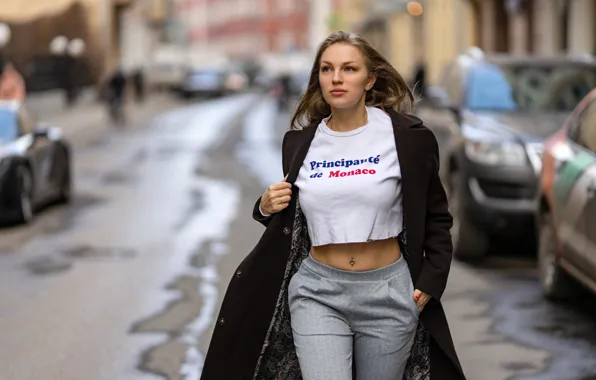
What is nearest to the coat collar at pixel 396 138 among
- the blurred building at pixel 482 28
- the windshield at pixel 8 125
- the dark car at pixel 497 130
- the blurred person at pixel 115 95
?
the dark car at pixel 497 130

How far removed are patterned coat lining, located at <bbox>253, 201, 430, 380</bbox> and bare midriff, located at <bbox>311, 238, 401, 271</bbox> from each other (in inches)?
3.1

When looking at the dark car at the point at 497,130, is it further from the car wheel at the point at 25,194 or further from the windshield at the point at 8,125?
the windshield at the point at 8,125

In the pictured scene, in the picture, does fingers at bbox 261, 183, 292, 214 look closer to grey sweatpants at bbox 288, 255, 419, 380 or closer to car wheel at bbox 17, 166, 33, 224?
grey sweatpants at bbox 288, 255, 419, 380

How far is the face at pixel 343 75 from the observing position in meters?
4.09

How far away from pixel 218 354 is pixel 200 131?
106 feet

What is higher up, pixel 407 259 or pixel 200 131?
pixel 407 259

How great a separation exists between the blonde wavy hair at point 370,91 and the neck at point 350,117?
11 cm

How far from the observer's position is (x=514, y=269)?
10.5m

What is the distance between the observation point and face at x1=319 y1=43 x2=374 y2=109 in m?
4.09

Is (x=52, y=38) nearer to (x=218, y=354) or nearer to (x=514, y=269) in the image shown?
(x=514, y=269)

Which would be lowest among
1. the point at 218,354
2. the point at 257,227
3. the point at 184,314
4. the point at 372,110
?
the point at 257,227

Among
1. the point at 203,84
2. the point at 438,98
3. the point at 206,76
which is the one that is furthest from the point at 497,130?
the point at 206,76

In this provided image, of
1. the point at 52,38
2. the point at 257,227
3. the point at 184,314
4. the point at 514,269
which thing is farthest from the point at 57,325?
the point at 52,38

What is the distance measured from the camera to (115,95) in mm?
39562
